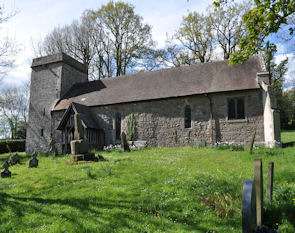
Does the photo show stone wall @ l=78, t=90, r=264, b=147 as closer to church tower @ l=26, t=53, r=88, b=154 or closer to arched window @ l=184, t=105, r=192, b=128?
arched window @ l=184, t=105, r=192, b=128

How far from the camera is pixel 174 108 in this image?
18.2 metres

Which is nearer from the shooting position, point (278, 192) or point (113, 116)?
point (278, 192)

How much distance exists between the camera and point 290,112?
98.1ft

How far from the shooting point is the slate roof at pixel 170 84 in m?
17.5

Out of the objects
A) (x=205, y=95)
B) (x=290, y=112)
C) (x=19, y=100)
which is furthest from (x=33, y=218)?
(x=19, y=100)

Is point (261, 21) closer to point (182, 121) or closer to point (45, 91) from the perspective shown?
point (182, 121)

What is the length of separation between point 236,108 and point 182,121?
4025mm

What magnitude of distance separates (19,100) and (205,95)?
1330 inches

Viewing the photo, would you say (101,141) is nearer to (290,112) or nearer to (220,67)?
(220,67)

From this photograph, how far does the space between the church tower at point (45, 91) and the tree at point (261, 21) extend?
20.2m

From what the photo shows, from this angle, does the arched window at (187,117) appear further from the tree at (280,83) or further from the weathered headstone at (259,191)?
the tree at (280,83)

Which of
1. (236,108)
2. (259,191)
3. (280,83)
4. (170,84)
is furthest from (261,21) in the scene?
(280,83)

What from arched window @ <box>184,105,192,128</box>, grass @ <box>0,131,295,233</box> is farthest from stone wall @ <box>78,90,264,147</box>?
grass @ <box>0,131,295,233</box>

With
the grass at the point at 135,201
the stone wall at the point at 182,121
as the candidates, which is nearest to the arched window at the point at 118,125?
the stone wall at the point at 182,121
